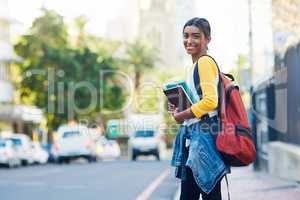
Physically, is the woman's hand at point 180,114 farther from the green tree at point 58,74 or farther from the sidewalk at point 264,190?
the green tree at point 58,74

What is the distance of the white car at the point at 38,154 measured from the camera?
45219mm

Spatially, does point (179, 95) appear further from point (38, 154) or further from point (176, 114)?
point (38, 154)

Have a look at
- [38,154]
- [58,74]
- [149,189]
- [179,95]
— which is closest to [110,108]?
[58,74]

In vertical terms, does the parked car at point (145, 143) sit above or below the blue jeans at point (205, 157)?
below

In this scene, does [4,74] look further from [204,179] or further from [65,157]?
[204,179]

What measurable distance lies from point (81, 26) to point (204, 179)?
66.4m

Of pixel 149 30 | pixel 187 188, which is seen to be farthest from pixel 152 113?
pixel 149 30

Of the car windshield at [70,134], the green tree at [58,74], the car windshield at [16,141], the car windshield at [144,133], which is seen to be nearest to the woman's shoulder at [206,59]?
the car windshield at [70,134]

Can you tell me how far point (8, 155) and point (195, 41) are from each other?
108ft

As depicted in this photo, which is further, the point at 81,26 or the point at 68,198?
the point at 81,26

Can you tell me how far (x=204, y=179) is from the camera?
17.4 feet

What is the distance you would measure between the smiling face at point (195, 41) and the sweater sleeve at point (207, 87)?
9 centimetres

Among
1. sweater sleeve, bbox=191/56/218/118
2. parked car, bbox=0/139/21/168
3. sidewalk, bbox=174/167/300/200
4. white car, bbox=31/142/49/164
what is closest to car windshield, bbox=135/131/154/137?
white car, bbox=31/142/49/164

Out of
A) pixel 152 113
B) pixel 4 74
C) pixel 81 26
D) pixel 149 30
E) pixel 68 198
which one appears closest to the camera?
pixel 68 198
